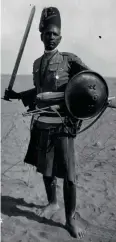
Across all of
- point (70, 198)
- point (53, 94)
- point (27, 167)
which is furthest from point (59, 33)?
point (27, 167)

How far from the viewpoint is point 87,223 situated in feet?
13.0

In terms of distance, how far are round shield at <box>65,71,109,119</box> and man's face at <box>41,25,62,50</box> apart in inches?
22.5

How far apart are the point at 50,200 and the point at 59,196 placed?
51cm

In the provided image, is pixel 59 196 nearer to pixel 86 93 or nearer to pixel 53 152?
pixel 53 152

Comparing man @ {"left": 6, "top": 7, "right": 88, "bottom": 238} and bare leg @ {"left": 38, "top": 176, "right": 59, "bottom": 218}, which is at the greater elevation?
man @ {"left": 6, "top": 7, "right": 88, "bottom": 238}

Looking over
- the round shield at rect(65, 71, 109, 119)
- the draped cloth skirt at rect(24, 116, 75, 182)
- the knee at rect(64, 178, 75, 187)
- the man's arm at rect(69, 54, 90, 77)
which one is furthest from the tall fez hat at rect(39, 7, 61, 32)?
the knee at rect(64, 178, 75, 187)

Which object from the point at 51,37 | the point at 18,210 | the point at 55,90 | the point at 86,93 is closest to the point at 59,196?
the point at 18,210

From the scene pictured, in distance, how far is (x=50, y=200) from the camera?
420cm

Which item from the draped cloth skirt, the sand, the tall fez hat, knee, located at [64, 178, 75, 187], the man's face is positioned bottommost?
the sand

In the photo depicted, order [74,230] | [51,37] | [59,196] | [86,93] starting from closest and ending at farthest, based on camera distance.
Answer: [86,93] < [51,37] < [74,230] < [59,196]

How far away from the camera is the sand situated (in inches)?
146

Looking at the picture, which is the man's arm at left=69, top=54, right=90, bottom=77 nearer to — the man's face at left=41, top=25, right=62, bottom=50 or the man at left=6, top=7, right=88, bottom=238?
the man at left=6, top=7, right=88, bottom=238

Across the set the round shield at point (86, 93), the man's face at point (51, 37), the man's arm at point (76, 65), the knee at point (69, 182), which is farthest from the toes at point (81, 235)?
the man's face at point (51, 37)

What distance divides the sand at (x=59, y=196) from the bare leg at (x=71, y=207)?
74 mm
